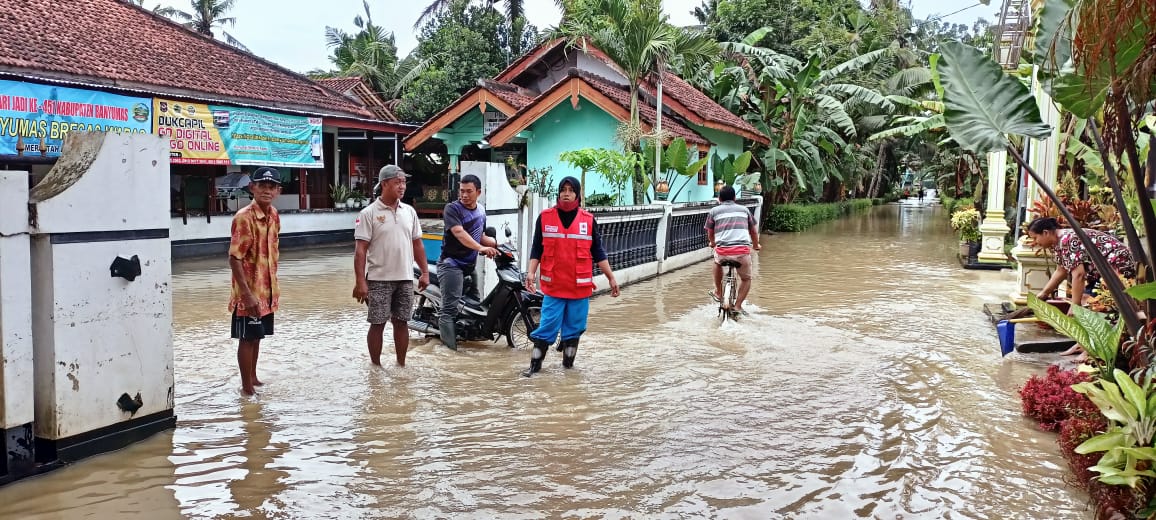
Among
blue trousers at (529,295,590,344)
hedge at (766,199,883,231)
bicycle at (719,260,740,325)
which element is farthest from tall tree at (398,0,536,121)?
blue trousers at (529,295,590,344)

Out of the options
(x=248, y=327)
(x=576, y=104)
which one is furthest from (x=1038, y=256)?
(x=576, y=104)

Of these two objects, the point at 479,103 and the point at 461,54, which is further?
the point at 461,54

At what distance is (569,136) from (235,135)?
283 inches

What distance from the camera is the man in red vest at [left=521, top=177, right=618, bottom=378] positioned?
7219 millimetres

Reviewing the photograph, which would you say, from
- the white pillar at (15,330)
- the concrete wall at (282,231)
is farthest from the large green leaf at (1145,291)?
the concrete wall at (282,231)

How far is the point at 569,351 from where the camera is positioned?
7613 mm

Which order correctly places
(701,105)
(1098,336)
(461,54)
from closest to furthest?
(1098,336), (701,105), (461,54)

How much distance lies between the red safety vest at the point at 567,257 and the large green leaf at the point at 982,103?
2.90 metres

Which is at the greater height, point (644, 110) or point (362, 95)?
point (362, 95)

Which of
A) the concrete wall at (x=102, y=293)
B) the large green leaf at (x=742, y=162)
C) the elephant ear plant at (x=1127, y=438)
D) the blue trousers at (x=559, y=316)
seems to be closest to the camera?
the elephant ear plant at (x=1127, y=438)

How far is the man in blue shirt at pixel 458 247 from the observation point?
26.6 feet

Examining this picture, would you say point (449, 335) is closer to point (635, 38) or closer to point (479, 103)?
point (635, 38)

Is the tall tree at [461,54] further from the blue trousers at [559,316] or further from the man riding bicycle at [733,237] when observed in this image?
the blue trousers at [559,316]

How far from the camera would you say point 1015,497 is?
4.70 metres
